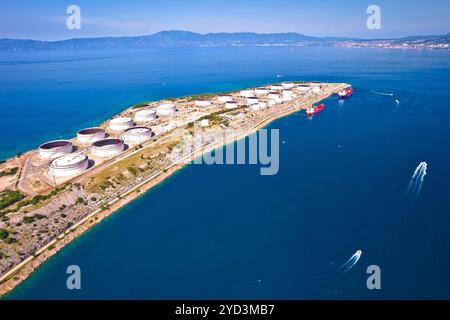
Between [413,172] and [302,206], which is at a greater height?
[413,172]

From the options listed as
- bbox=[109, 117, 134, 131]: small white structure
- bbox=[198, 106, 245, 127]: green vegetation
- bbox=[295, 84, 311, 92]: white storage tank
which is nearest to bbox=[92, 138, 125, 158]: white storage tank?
bbox=[109, 117, 134, 131]: small white structure

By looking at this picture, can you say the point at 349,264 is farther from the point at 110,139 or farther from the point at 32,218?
the point at 110,139

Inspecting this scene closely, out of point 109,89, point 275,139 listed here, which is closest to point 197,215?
point 275,139

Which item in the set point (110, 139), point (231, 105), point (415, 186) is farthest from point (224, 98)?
point (415, 186)

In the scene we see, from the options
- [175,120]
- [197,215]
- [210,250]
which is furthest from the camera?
[175,120]

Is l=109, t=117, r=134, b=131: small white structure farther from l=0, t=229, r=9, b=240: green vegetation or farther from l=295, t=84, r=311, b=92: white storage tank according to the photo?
l=295, t=84, r=311, b=92: white storage tank

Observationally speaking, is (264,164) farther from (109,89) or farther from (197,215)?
(109,89)

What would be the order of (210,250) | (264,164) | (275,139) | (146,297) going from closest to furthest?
(146,297)
(210,250)
(264,164)
(275,139)
